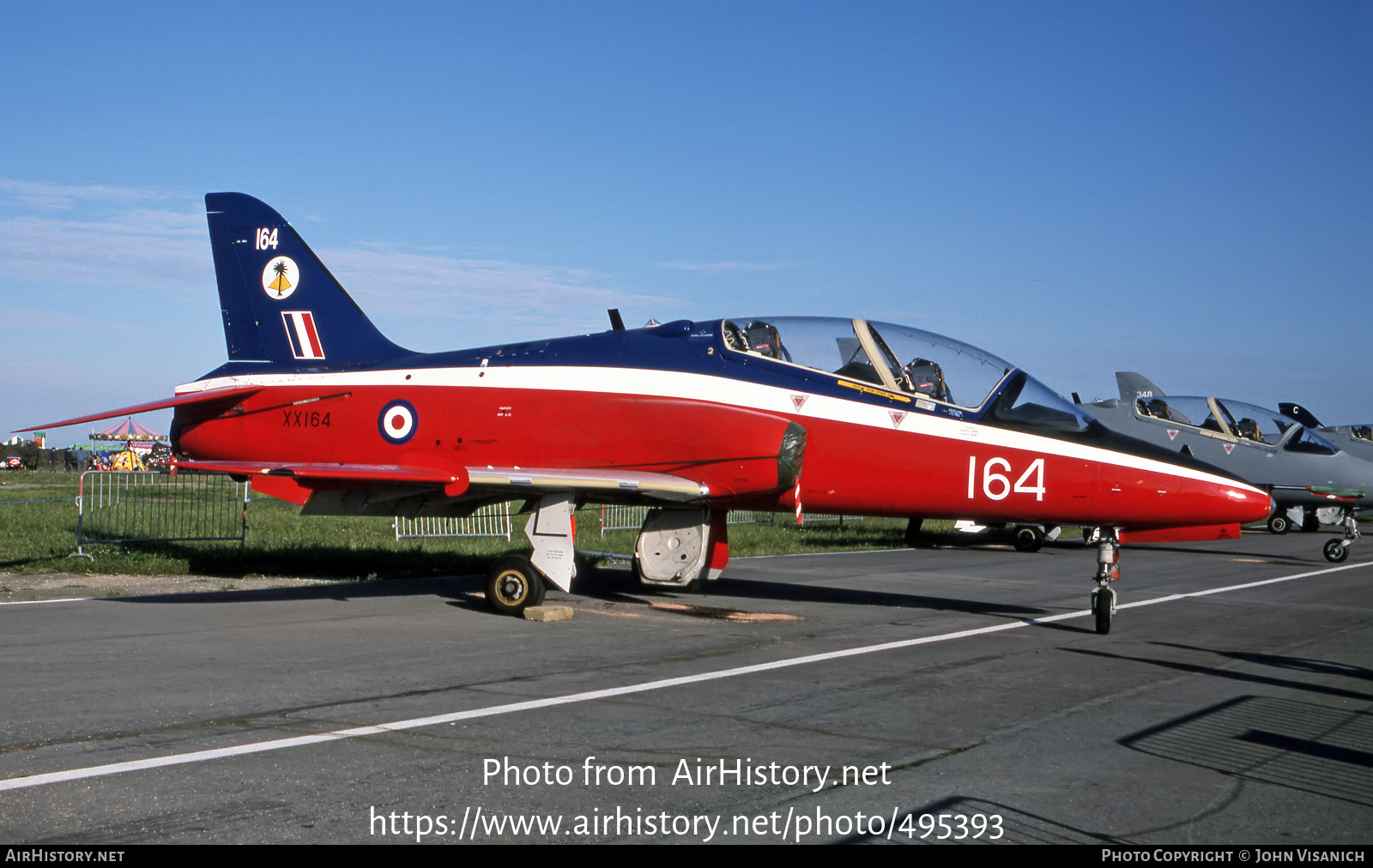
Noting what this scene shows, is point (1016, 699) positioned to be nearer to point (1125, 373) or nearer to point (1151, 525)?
point (1151, 525)

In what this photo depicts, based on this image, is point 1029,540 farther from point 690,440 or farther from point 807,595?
point 690,440

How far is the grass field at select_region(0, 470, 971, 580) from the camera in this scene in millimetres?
15562

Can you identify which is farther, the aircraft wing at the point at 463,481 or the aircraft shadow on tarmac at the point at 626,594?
the aircraft shadow on tarmac at the point at 626,594

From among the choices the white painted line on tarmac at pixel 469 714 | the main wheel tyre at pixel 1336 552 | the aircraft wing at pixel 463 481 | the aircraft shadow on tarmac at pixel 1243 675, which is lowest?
the main wheel tyre at pixel 1336 552

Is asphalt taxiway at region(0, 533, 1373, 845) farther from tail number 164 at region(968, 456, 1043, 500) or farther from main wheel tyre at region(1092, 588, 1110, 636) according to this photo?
tail number 164 at region(968, 456, 1043, 500)

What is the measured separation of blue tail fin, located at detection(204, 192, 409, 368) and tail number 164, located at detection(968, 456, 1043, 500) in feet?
23.2

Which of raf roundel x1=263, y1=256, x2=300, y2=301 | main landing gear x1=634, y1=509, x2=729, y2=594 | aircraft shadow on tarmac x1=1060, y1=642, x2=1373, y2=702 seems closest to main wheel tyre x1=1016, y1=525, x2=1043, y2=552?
main landing gear x1=634, y1=509, x2=729, y2=594

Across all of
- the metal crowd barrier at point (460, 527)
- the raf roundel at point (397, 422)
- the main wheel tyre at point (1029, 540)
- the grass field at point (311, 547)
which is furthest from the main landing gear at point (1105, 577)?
the main wheel tyre at point (1029, 540)

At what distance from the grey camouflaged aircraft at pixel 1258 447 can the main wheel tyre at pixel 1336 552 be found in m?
1.52

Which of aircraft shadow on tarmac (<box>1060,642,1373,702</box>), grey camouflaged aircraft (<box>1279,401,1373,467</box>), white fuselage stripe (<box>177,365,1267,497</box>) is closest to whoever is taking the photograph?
aircraft shadow on tarmac (<box>1060,642,1373,702</box>)

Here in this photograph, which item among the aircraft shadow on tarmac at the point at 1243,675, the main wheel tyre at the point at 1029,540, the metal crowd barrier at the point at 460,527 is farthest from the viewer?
the main wheel tyre at the point at 1029,540

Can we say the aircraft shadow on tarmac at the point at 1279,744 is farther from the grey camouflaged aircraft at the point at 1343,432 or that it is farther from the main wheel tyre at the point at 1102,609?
the grey camouflaged aircraft at the point at 1343,432

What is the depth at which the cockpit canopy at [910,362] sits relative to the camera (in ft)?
36.6

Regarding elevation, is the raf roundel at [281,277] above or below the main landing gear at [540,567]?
above
